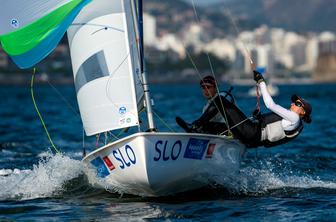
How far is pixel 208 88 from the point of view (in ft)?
32.6

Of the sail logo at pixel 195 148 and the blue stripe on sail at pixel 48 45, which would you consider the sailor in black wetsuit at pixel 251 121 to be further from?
the blue stripe on sail at pixel 48 45

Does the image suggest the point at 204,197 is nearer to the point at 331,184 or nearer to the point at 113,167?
the point at 113,167

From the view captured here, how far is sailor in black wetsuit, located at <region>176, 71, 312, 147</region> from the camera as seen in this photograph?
9.89 m

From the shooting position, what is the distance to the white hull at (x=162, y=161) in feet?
29.0

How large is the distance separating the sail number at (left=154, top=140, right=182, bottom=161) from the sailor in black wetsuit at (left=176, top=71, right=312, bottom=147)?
2.60 ft

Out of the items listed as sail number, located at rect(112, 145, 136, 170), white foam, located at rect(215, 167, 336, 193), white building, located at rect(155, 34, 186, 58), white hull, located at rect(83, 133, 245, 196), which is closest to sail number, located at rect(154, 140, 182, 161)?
white hull, located at rect(83, 133, 245, 196)

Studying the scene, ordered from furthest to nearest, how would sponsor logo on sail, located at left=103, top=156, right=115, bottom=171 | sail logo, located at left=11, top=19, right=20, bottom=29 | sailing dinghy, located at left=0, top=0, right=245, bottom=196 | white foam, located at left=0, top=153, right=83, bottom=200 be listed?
white foam, located at left=0, top=153, right=83, bottom=200
sail logo, located at left=11, top=19, right=20, bottom=29
sponsor logo on sail, located at left=103, top=156, right=115, bottom=171
sailing dinghy, located at left=0, top=0, right=245, bottom=196

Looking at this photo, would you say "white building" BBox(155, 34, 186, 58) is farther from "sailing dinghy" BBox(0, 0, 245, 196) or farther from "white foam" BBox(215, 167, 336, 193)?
"sailing dinghy" BBox(0, 0, 245, 196)

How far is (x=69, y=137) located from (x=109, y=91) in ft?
33.0

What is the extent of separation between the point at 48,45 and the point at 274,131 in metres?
3.03

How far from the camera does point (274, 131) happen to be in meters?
10.1

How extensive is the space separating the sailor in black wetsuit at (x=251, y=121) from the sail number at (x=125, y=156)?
1.06 m

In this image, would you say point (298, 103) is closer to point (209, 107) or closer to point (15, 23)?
point (209, 107)

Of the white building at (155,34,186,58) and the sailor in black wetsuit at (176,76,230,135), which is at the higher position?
the white building at (155,34,186,58)
